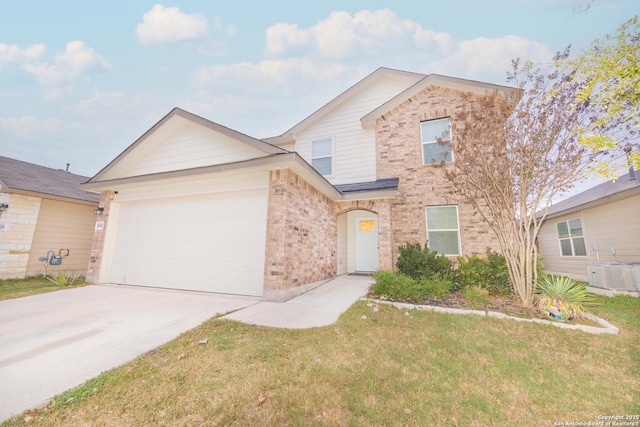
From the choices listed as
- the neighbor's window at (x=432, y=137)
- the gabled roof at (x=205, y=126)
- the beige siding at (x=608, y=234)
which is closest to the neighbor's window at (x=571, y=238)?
the beige siding at (x=608, y=234)

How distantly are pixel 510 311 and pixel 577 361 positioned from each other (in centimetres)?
172

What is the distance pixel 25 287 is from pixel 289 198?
8.87 m

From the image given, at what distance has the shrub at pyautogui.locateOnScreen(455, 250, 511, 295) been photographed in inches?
247

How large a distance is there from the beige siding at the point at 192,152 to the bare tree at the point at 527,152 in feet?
18.5

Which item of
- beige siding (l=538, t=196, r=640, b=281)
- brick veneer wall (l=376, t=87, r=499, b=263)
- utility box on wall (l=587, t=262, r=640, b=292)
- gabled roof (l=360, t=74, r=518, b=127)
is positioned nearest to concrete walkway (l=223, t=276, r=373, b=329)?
brick veneer wall (l=376, t=87, r=499, b=263)

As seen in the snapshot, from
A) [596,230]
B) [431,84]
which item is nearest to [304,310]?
[431,84]

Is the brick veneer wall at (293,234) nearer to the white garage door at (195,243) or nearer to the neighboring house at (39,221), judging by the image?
the white garage door at (195,243)

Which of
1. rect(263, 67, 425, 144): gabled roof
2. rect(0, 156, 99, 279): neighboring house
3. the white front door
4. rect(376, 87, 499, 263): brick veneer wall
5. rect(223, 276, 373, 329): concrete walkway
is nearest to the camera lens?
rect(223, 276, 373, 329): concrete walkway

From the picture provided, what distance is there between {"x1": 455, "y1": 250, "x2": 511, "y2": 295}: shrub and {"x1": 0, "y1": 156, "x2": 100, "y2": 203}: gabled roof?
15.1 metres

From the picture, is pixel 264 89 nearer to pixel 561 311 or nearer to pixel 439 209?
pixel 439 209

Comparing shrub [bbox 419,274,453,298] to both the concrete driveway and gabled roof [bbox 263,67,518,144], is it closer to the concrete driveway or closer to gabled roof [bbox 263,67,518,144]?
the concrete driveway

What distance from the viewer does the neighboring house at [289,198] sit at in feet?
20.1

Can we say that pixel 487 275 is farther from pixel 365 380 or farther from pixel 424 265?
pixel 365 380

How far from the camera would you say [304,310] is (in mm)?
4922
